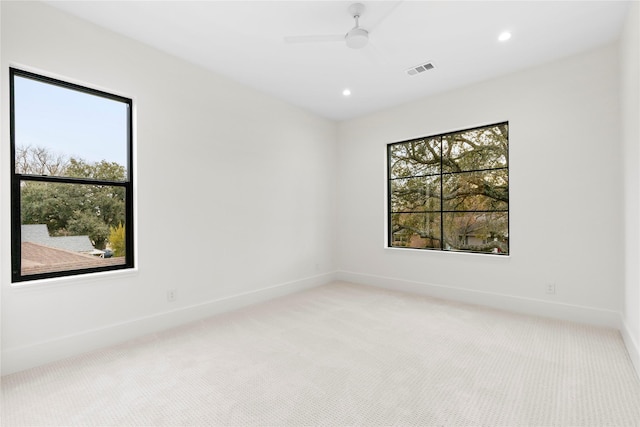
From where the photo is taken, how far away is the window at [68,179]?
92.2 inches

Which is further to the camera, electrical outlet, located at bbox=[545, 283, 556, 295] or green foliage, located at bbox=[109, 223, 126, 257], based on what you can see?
electrical outlet, located at bbox=[545, 283, 556, 295]

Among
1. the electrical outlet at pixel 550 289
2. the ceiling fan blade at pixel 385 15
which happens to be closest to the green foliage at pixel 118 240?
the ceiling fan blade at pixel 385 15

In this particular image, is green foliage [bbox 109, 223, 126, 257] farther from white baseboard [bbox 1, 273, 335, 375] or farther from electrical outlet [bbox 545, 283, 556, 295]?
electrical outlet [bbox 545, 283, 556, 295]

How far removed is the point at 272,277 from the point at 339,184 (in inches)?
81.4

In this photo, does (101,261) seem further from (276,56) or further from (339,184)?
(339,184)

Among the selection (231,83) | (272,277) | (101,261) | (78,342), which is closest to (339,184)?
(272,277)

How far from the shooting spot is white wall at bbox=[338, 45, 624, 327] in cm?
304

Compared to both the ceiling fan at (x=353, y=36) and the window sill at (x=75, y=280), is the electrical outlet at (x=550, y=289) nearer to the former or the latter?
the ceiling fan at (x=353, y=36)

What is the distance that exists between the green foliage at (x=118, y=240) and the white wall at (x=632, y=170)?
4.26 metres

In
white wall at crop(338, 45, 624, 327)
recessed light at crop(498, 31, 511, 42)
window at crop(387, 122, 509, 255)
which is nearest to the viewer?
recessed light at crop(498, 31, 511, 42)

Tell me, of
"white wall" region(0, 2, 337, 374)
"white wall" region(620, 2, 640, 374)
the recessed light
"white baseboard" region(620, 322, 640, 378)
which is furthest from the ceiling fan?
"white baseboard" region(620, 322, 640, 378)

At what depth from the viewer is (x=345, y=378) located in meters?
2.15

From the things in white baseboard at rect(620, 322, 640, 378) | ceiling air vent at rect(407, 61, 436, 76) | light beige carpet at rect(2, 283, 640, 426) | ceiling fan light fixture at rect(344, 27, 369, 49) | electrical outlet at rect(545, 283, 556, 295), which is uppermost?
ceiling air vent at rect(407, 61, 436, 76)

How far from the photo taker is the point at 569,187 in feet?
10.6
